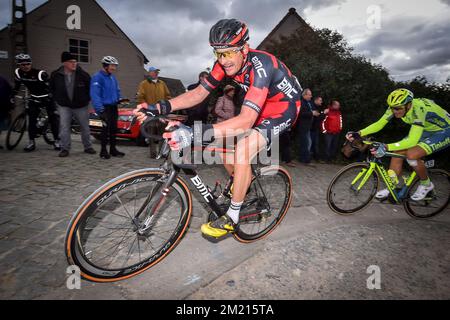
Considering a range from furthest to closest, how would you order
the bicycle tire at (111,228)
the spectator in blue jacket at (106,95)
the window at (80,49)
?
the window at (80,49), the spectator in blue jacket at (106,95), the bicycle tire at (111,228)

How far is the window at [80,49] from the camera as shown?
2066cm

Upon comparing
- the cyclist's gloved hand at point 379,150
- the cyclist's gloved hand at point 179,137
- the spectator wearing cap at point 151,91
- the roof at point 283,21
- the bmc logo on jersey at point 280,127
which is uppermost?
the roof at point 283,21

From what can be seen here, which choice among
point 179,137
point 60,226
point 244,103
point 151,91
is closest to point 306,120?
point 151,91

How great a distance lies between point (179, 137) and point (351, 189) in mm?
3227

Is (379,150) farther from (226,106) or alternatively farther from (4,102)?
(4,102)

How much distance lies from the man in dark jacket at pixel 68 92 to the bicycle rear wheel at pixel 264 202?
16.7ft

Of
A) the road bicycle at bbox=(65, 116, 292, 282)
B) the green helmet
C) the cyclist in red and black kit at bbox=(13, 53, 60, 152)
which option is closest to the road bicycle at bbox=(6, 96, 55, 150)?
the cyclist in red and black kit at bbox=(13, 53, 60, 152)

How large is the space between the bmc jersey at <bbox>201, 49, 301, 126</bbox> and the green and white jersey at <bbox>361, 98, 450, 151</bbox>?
6.32 feet

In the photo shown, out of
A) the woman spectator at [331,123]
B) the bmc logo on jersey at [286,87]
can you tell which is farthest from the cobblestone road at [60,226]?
the woman spectator at [331,123]

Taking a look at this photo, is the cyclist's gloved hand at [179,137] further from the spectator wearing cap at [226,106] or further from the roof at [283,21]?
the roof at [283,21]

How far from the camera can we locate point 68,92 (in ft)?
19.1
